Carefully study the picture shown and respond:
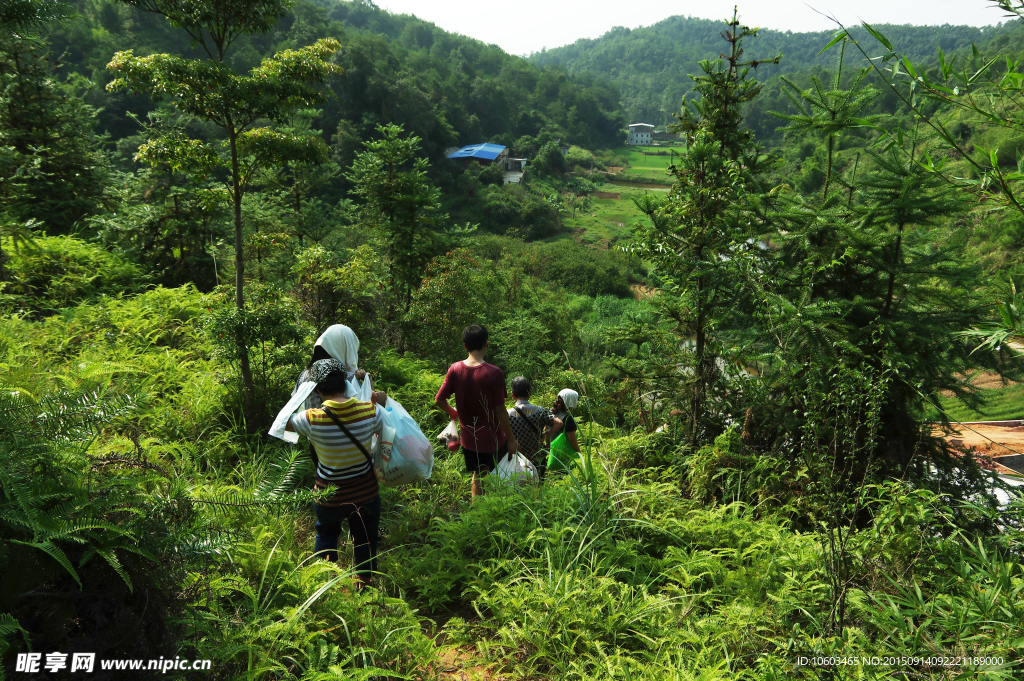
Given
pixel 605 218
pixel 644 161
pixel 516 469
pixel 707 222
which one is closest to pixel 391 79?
pixel 605 218

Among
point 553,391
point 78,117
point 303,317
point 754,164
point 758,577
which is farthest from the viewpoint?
point 78,117

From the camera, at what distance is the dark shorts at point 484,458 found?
3787 millimetres

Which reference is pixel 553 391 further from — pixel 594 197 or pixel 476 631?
pixel 594 197

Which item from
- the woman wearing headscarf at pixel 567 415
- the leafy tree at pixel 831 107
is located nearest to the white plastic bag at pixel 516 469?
the woman wearing headscarf at pixel 567 415

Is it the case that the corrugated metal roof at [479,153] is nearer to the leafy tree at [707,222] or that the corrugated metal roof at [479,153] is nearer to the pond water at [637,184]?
the pond water at [637,184]

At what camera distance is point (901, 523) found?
9.80 feet

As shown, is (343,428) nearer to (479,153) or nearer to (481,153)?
(479,153)

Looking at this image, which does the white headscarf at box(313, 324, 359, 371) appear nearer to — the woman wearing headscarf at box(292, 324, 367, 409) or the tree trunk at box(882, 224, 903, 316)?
the woman wearing headscarf at box(292, 324, 367, 409)

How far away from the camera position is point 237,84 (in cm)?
431

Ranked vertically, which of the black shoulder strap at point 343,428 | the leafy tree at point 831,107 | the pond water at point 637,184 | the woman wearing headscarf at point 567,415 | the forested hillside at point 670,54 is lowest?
the woman wearing headscarf at point 567,415

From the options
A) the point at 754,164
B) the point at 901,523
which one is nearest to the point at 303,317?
the point at 754,164

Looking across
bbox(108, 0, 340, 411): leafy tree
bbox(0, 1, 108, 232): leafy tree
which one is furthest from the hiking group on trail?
bbox(0, 1, 108, 232): leafy tree

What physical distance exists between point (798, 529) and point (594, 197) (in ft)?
176

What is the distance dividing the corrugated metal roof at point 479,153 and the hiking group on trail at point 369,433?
50488mm
